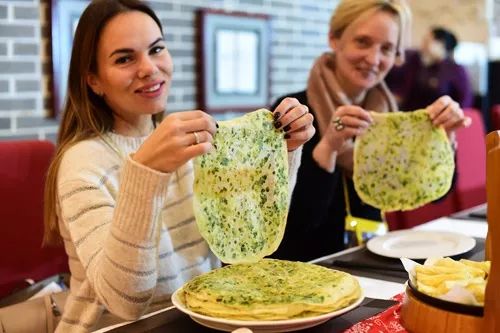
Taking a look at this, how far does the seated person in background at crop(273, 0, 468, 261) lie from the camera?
1.99 m

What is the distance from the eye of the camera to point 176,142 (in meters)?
1.16

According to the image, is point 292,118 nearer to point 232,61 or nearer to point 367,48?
point 367,48

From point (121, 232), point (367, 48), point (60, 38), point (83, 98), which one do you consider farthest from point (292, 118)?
point (60, 38)

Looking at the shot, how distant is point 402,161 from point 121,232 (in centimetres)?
97

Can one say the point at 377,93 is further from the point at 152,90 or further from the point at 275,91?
the point at 275,91

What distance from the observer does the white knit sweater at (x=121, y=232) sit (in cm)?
121

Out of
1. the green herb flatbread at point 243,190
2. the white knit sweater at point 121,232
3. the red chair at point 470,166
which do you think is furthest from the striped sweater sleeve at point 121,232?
the red chair at point 470,166

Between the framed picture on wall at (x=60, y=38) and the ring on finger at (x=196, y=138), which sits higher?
the framed picture on wall at (x=60, y=38)

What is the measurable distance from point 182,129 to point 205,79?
2192 mm

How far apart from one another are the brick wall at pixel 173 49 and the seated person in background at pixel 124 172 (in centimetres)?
101

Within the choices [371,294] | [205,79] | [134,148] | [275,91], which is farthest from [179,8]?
[371,294]

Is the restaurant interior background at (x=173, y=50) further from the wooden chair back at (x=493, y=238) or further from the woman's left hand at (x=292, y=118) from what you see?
the wooden chair back at (x=493, y=238)

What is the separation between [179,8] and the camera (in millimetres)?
3178

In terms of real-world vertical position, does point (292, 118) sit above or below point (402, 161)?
above
